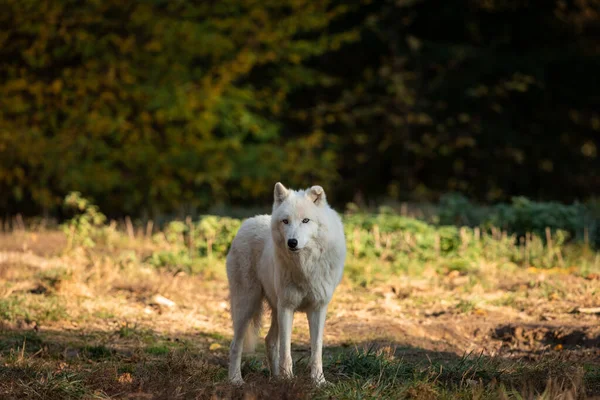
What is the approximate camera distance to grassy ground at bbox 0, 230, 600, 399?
15.8ft

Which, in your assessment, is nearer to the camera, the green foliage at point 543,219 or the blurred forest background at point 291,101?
the green foliage at point 543,219

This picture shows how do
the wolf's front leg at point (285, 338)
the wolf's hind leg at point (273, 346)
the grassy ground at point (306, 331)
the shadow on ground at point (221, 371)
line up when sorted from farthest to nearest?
the wolf's hind leg at point (273, 346)
the wolf's front leg at point (285, 338)
the grassy ground at point (306, 331)
the shadow on ground at point (221, 371)

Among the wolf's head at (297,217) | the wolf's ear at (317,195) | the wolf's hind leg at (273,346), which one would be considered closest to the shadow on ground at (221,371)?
the wolf's hind leg at (273,346)

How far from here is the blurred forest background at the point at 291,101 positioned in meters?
13.5

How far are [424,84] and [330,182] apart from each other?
3.29 m

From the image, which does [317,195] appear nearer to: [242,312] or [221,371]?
[242,312]

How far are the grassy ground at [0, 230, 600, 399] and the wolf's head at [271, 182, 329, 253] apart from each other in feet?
3.00

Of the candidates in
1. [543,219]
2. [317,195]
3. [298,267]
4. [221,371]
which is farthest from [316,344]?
[543,219]

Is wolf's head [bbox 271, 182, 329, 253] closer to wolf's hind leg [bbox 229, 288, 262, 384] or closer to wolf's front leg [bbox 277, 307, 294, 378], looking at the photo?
wolf's front leg [bbox 277, 307, 294, 378]

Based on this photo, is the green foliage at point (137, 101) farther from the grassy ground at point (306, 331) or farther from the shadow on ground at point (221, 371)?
the shadow on ground at point (221, 371)

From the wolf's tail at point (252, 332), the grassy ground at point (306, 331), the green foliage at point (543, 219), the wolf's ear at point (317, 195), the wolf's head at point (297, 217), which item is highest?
the wolf's ear at point (317, 195)

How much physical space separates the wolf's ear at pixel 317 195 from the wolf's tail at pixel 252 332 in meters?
1.07

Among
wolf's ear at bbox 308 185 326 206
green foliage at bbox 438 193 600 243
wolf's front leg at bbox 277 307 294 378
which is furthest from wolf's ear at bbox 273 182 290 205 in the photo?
green foliage at bbox 438 193 600 243

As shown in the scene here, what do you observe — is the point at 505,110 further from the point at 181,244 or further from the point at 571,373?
the point at 571,373
